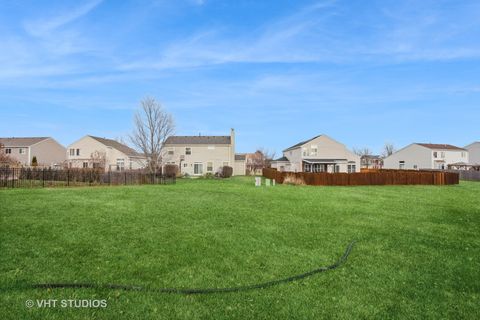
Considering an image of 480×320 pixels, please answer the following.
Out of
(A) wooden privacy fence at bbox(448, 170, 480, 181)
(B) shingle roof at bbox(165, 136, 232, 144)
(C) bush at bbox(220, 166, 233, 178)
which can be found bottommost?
(A) wooden privacy fence at bbox(448, 170, 480, 181)

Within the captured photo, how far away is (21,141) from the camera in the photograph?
176 ft

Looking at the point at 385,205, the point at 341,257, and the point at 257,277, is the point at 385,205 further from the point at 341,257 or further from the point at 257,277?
the point at 257,277

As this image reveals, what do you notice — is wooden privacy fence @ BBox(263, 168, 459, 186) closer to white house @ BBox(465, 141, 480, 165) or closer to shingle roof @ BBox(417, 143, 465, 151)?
shingle roof @ BBox(417, 143, 465, 151)

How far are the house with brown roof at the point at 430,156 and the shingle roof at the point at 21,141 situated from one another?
70.0m

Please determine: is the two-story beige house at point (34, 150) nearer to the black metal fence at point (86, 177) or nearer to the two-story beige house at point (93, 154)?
the two-story beige house at point (93, 154)

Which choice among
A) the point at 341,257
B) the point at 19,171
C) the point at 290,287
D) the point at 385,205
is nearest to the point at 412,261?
the point at 341,257

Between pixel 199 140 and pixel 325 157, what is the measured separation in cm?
2078

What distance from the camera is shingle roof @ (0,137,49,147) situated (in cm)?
5197

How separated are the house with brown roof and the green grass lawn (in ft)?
187

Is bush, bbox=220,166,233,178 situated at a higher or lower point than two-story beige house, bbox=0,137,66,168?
lower

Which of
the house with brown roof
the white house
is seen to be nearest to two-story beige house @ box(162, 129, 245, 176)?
the house with brown roof

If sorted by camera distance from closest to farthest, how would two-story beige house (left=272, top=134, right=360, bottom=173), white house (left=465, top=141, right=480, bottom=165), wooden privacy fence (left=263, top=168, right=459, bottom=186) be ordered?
wooden privacy fence (left=263, top=168, right=459, bottom=186) → two-story beige house (left=272, top=134, right=360, bottom=173) → white house (left=465, top=141, right=480, bottom=165)

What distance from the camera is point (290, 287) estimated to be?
17.5 ft

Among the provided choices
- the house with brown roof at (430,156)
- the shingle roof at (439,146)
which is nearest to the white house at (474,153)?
the house with brown roof at (430,156)
